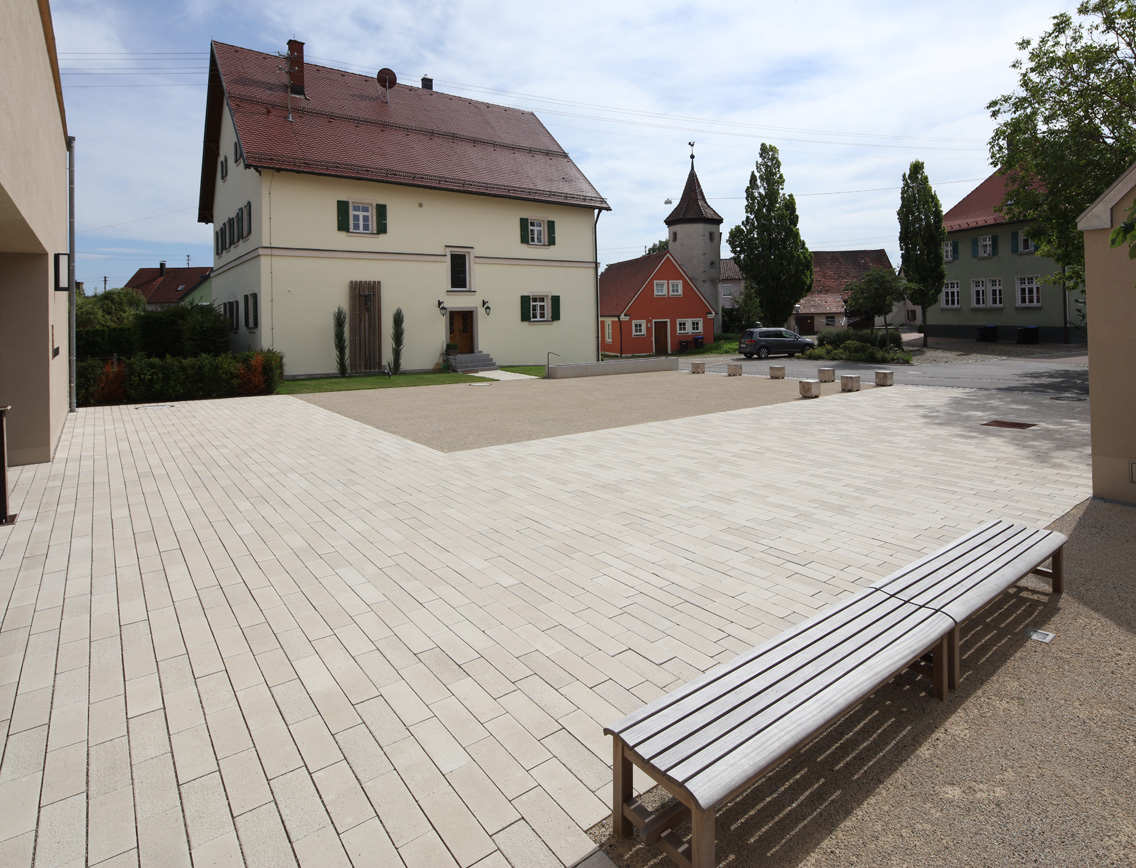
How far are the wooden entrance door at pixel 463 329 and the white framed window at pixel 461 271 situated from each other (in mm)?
1063

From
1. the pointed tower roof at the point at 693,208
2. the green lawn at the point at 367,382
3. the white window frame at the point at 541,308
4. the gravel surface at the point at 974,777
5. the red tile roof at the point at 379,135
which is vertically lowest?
the gravel surface at the point at 974,777

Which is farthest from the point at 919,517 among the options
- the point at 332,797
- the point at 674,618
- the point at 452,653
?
the point at 332,797

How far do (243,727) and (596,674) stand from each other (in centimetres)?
182

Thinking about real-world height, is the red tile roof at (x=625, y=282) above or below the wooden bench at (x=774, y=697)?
above

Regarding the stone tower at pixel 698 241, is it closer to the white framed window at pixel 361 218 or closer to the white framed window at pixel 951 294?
the white framed window at pixel 951 294

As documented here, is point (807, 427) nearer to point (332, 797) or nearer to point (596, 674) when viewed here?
point (596, 674)

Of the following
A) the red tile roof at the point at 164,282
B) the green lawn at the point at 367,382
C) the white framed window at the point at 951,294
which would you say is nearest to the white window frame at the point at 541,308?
the green lawn at the point at 367,382

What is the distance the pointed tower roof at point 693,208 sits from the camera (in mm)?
52969

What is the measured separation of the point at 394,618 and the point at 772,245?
4758 centimetres

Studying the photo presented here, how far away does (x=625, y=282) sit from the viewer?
48.8 metres

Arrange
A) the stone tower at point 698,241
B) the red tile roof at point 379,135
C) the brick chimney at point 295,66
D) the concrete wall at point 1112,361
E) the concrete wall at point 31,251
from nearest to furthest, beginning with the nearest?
the concrete wall at point 1112,361
the concrete wall at point 31,251
the red tile roof at point 379,135
the brick chimney at point 295,66
the stone tower at point 698,241

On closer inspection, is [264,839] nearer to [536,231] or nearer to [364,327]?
[364,327]

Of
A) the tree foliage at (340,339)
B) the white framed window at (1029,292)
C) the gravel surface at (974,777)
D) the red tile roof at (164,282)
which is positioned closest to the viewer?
the gravel surface at (974,777)

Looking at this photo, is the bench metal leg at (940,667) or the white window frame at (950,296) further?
the white window frame at (950,296)
